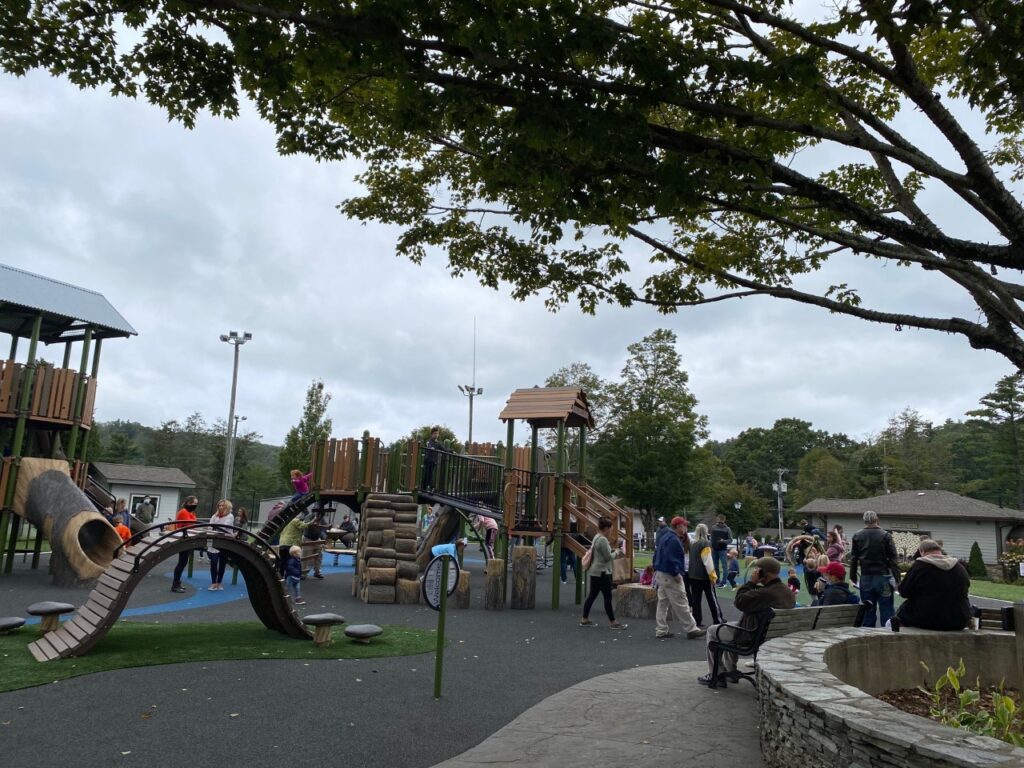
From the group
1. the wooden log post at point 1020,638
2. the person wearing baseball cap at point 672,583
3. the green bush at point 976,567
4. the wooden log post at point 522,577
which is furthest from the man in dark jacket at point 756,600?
the green bush at point 976,567

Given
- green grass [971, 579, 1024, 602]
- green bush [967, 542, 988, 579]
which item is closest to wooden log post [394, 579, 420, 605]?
green grass [971, 579, 1024, 602]

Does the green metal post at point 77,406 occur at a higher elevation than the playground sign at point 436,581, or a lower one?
higher

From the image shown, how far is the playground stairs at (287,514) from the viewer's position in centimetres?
1625

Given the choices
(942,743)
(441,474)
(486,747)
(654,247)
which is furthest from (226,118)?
(441,474)

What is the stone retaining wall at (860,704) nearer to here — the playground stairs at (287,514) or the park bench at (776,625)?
the park bench at (776,625)

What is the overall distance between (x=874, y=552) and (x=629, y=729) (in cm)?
562

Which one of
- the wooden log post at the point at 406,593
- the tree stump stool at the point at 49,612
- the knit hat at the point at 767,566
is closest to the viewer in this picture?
the knit hat at the point at 767,566

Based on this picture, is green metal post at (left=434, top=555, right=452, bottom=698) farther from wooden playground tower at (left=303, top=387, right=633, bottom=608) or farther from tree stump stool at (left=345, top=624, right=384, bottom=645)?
wooden playground tower at (left=303, top=387, right=633, bottom=608)

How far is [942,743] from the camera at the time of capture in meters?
3.24

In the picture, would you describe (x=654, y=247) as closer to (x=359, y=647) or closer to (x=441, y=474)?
(x=359, y=647)

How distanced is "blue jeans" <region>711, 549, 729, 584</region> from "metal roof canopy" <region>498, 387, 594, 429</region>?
566 centimetres

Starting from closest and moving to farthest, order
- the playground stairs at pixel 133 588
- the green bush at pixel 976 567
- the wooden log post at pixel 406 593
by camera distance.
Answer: the playground stairs at pixel 133 588 < the wooden log post at pixel 406 593 < the green bush at pixel 976 567

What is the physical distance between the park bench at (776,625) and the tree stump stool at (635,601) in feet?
18.2

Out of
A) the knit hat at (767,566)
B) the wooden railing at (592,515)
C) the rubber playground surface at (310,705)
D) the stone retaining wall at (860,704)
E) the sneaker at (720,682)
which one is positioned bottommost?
the rubber playground surface at (310,705)
